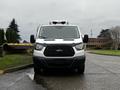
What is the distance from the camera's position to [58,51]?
11.2m

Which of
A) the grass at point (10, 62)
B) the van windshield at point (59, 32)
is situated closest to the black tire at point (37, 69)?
the van windshield at point (59, 32)

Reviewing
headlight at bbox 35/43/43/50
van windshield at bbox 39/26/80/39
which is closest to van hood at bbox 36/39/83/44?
headlight at bbox 35/43/43/50

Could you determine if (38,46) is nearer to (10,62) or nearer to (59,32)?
(59,32)

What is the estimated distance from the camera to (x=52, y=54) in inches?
439

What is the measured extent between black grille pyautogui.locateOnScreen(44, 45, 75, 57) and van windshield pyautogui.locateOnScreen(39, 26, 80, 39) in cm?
99

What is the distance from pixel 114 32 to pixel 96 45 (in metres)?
8.24

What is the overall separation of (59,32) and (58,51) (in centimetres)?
158

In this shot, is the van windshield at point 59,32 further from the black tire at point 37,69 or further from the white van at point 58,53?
the black tire at point 37,69

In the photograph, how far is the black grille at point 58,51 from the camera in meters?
11.2

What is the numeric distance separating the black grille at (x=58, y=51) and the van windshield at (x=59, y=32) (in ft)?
3.24

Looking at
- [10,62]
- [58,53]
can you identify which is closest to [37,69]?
[58,53]

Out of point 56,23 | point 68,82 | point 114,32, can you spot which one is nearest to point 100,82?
point 68,82

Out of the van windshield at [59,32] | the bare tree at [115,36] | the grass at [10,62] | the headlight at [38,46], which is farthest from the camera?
the bare tree at [115,36]

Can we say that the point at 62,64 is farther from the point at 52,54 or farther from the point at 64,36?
the point at 64,36
